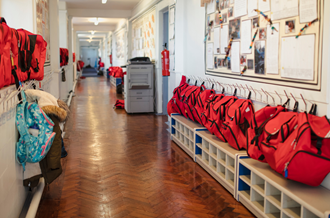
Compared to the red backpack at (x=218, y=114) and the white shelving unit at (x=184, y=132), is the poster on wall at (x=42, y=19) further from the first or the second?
the red backpack at (x=218, y=114)

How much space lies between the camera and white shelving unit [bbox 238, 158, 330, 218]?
2.06 m

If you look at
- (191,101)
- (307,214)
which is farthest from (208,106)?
(307,214)

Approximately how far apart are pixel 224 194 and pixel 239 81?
1.36 m

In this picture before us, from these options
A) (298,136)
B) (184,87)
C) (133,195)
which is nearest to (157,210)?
(133,195)

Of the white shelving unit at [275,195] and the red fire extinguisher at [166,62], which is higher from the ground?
the red fire extinguisher at [166,62]

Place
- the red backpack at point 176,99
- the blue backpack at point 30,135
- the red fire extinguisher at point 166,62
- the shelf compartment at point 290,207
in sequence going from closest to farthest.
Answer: the shelf compartment at point 290,207 → the blue backpack at point 30,135 → the red backpack at point 176,99 → the red fire extinguisher at point 166,62

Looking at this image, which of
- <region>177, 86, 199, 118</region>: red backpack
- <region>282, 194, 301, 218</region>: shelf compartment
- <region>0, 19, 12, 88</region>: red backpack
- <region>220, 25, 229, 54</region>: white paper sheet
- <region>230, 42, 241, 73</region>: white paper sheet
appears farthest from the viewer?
<region>177, 86, 199, 118</region>: red backpack

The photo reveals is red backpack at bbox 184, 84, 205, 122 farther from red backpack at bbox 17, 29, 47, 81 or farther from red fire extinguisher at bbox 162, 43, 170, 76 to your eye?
red fire extinguisher at bbox 162, 43, 170, 76

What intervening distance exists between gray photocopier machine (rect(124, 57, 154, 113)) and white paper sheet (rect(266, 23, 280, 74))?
4.95 meters

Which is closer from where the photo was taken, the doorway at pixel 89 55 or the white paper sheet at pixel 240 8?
the white paper sheet at pixel 240 8

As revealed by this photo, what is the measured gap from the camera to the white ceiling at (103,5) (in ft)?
32.1

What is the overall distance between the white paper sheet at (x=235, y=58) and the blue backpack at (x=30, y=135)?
2280mm

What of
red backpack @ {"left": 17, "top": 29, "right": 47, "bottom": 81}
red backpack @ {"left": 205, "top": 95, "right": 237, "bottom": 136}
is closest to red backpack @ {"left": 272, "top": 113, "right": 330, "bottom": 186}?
red backpack @ {"left": 205, "top": 95, "right": 237, "bottom": 136}

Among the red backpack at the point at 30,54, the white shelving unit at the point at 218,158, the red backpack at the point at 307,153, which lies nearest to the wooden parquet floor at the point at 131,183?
the white shelving unit at the point at 218,158
